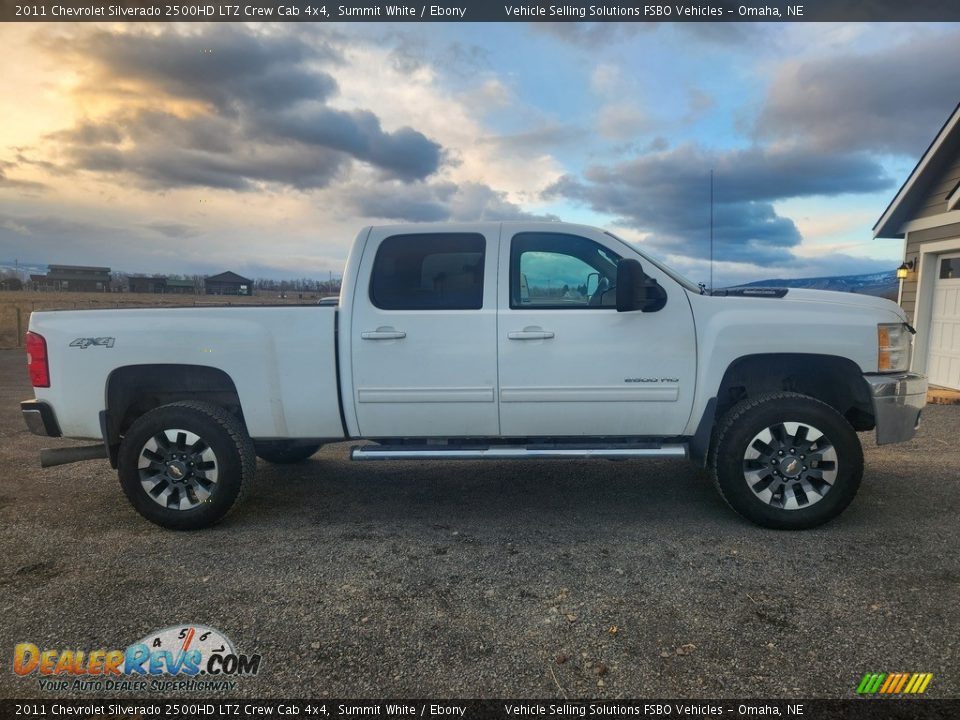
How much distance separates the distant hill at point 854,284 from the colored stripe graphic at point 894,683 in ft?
10.1

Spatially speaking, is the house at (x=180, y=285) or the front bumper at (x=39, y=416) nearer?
the front bumper at (x=39, y=416)

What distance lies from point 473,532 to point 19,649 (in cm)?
245

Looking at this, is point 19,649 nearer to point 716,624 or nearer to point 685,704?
point 685,704

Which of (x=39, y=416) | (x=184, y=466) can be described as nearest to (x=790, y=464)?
(x=184, y=466)

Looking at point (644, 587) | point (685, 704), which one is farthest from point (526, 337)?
point (685, 704)

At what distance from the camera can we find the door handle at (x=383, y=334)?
396cm

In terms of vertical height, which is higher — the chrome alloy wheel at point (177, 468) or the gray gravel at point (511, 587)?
the chrome alloy wheel at point (177, 468)

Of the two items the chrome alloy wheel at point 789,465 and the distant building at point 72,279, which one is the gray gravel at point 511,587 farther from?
the distant building at point 72,279

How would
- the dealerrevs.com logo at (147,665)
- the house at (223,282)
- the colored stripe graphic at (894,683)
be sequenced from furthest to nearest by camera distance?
the house at (223,282) → the dealerrevs.com logo at (147,665) → the colored stripe graphic at (894,683)

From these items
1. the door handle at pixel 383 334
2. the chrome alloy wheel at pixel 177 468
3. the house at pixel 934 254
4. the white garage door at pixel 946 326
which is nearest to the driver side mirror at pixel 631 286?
the door handle at pixel 383 334

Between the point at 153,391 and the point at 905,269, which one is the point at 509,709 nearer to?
the point at 153,391

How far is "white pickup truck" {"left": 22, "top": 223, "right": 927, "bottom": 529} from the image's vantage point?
3.94 meters

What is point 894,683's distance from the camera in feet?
7.64

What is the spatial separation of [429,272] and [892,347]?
3290mm
